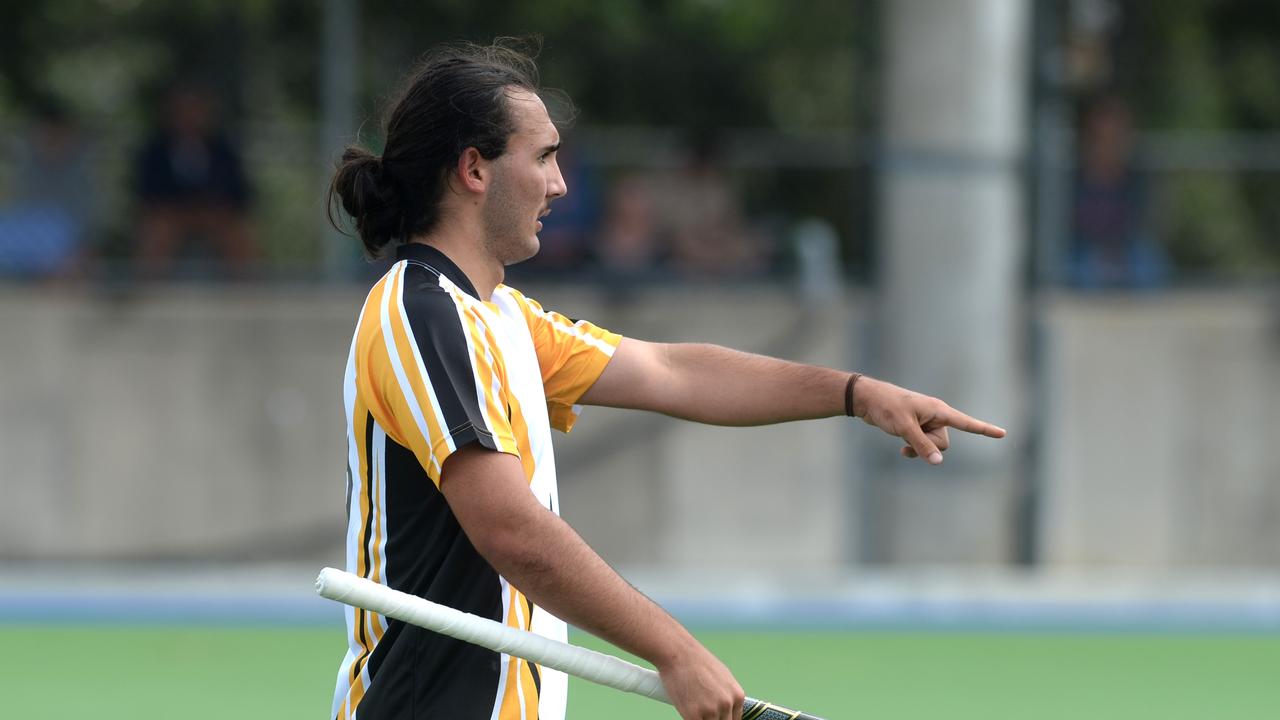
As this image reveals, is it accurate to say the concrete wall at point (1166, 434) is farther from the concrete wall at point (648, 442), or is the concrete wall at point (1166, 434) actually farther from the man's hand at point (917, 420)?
the man's hand at point (917, 420)

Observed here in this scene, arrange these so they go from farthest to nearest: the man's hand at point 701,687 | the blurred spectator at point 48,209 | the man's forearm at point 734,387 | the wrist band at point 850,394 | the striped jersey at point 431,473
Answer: the blurred spectator at point 48,209
the man's forearm at point 734,387
the wrist band at point 850,394
the striped jersey at point 431,473
the man's hand at point 701,687

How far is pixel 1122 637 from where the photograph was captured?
917 centimetres

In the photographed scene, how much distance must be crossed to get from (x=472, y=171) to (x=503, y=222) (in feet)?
0.35

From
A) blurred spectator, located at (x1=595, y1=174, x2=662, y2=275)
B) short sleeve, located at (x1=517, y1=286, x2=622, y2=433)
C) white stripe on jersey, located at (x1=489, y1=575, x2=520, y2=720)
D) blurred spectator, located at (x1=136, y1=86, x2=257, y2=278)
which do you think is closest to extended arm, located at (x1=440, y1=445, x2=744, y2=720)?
white stripe on jersey, located at (x1=489, y1=575, x2=520, y2=720)

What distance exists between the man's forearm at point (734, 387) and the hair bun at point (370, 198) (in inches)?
26.6

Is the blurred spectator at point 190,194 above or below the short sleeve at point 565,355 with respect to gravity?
above

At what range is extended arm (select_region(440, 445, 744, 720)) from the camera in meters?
3.03

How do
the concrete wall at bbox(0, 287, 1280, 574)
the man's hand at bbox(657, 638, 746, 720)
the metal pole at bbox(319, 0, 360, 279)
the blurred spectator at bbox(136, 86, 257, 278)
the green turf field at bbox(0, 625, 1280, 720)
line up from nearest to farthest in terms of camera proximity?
the man's hand at bbox(657, 638, 746, 720) < the green turf field at bbox(0, 625, 1280, 720) < the concrete wall at bbox(0, 287, 1280, 574) < the blurred spectator at bbox(136, 86, 257, 278) < the metal pole at bbox(319, 0, 360, 279)

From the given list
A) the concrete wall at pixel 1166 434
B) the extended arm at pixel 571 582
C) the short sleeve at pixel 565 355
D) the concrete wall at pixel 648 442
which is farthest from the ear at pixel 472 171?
the concrete wall at pixel 1166 434

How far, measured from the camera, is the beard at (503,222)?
3369mm

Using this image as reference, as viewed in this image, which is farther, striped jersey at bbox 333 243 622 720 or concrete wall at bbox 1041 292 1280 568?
concrete wall at bbox 1041 292 1280 568

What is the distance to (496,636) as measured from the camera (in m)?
3.12

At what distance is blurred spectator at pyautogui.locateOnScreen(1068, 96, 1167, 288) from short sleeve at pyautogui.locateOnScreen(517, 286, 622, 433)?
25.3 feet

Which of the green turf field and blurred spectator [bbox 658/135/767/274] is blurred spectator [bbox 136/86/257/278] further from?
the green turf field
